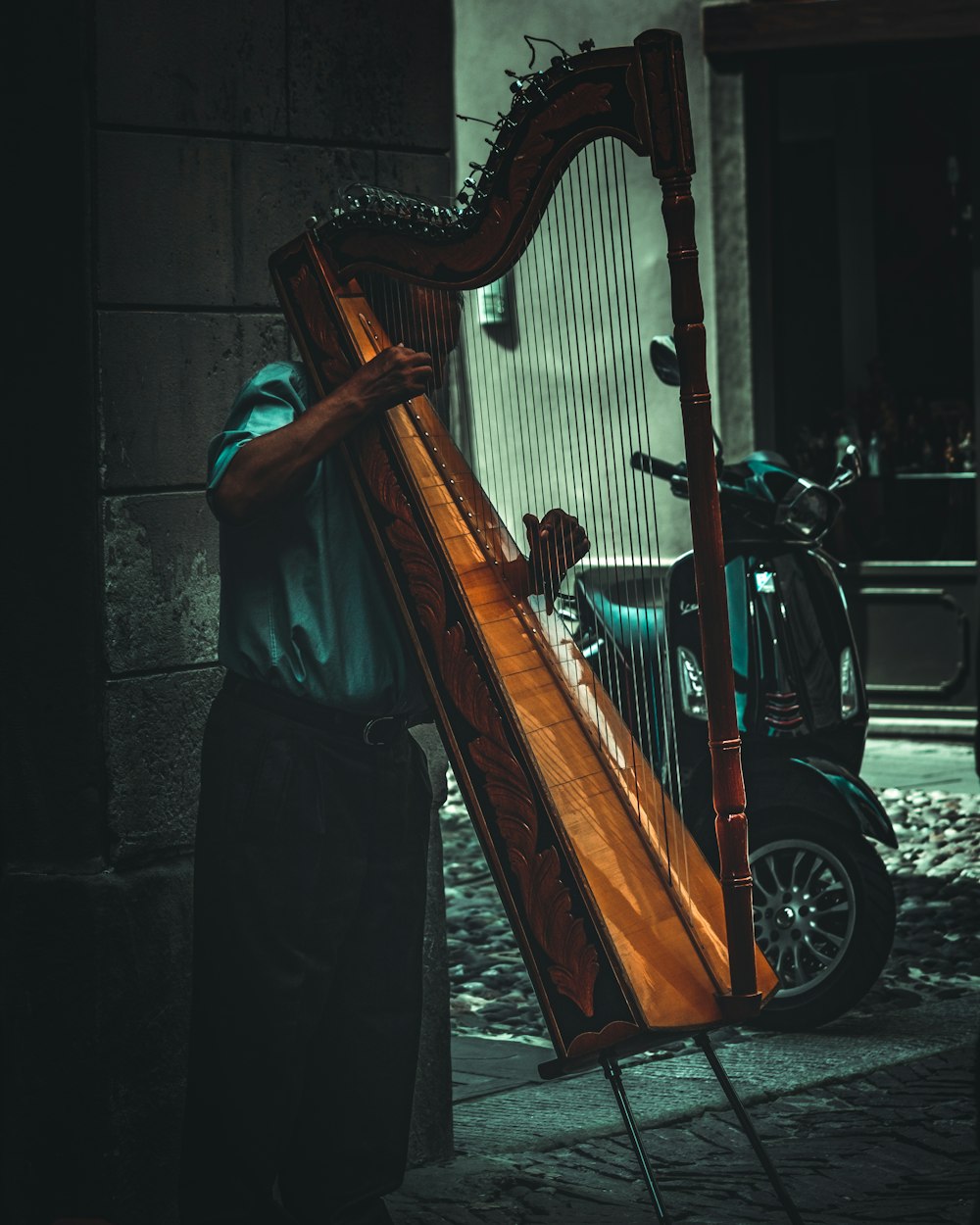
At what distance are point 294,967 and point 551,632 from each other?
2.48ft

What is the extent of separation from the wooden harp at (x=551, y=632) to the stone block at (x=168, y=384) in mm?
488

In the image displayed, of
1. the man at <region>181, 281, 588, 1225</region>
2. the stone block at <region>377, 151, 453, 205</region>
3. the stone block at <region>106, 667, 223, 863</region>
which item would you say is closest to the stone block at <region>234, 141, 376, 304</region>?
the stone block at <region>377, 151, 453, 205</region>

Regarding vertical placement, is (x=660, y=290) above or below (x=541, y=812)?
above

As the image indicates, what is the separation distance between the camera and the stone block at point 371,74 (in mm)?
4215

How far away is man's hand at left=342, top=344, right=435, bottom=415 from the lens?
10.6 ft

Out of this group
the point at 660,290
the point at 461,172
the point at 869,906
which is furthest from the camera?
the point at 461,172

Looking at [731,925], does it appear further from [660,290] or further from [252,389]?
[660,290]

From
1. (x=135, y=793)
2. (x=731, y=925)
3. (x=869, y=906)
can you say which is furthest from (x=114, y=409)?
(x=869, y=906)

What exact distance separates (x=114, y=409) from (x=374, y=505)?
2.53 ft

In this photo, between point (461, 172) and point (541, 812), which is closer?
point (541, 812)

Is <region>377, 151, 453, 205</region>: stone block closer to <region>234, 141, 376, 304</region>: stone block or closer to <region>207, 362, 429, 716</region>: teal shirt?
<region>234, 141, 376, 304</region>: stone block

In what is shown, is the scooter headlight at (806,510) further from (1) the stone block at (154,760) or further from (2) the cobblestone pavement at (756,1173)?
(1) the stone block at (154,760)

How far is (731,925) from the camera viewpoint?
10.4ft

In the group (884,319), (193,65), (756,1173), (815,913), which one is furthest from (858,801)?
(884,319)
